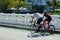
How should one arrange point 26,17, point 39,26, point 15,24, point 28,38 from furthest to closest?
1. point 15,24
2. point 26,17
3. point 39,26
4. point 28,38

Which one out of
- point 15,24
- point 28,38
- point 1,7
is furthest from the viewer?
point 1,7

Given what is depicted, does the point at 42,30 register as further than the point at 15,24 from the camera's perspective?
No

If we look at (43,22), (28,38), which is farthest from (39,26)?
(28,38)

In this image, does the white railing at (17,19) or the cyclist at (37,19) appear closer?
the cyclist at (37,19)

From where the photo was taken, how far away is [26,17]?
23.2 meters

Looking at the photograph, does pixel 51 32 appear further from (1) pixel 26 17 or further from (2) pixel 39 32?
(1) pixel 26 17

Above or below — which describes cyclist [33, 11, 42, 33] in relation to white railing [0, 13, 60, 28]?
above

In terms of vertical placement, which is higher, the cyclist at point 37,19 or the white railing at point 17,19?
the cyclist at point 37,19

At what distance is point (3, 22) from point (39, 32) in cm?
1116

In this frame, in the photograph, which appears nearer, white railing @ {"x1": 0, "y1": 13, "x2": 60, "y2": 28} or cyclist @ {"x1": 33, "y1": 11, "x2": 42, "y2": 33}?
cyclist @ {"x1": 33, "y1": 11, "x2": 42, "y2": 33}

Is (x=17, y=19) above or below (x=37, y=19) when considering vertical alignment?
below

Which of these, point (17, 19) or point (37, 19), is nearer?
point (37, 19)

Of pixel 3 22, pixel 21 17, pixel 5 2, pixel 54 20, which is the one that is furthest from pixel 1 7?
pixel 54 20

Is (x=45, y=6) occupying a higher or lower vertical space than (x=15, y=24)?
lower
